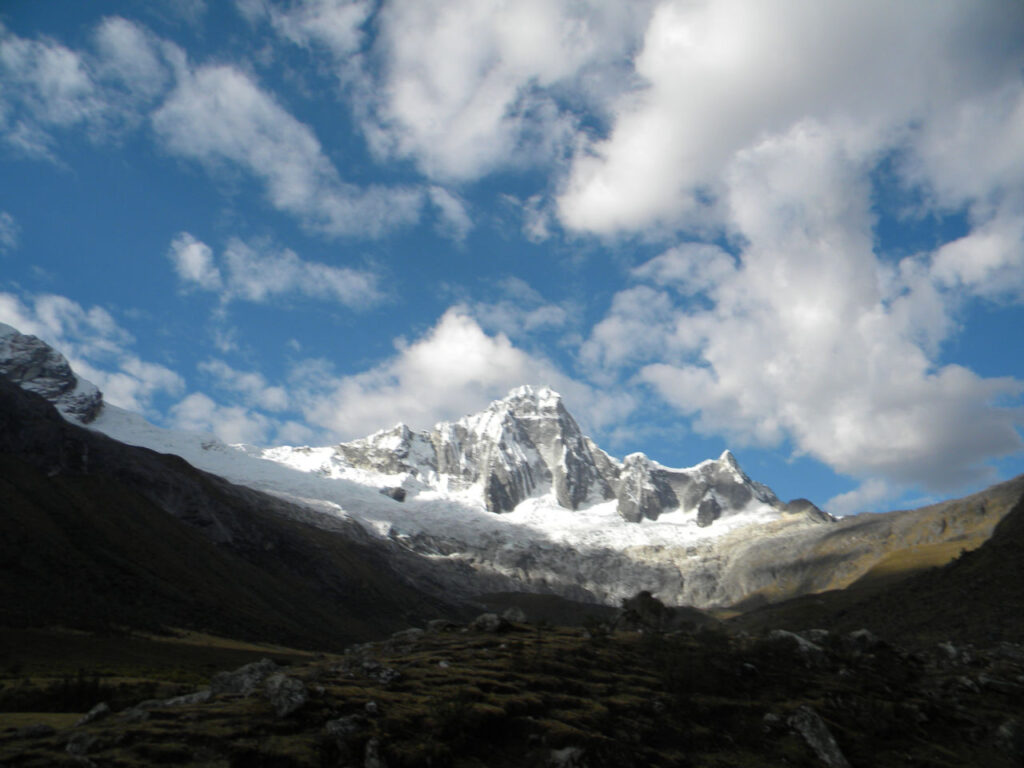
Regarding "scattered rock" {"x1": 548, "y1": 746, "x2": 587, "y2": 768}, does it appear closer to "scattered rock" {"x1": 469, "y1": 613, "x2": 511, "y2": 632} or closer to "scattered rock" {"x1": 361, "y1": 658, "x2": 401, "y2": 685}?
"scattered rock" {"x1": 361, "y1": 658, "x2": 401, "y2": 685}

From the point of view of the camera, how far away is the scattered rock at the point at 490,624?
58.0 meters

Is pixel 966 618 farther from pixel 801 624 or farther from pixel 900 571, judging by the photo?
Answer: pixel 900 571

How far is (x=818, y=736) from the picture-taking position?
35875mm

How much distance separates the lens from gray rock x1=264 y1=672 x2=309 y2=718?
28.5 meters

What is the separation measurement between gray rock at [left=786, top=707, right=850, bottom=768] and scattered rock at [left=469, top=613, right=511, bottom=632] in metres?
27.4

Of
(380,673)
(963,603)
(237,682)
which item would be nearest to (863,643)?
(963,603)

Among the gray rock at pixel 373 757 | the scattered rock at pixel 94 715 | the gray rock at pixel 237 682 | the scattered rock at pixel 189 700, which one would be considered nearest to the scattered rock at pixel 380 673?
the gray rock at pixel 237 682

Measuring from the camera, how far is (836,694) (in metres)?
44.2

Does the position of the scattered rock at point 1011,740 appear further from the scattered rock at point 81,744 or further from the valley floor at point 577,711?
the scattered rock at point 81,744

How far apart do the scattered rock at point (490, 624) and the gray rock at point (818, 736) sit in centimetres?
2738

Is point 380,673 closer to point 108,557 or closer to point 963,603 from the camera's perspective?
point 963,603

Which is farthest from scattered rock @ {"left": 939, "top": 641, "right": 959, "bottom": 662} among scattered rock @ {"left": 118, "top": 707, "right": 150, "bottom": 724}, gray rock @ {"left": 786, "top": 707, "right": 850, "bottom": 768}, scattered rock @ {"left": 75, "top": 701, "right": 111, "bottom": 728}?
scattered rock @ {"left": 75, "top": 701, "right": 111, "bottom": 728}

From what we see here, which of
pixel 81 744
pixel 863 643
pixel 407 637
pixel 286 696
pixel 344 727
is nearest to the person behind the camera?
pixel 81 744

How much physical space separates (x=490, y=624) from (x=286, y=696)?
3142 centimetres
